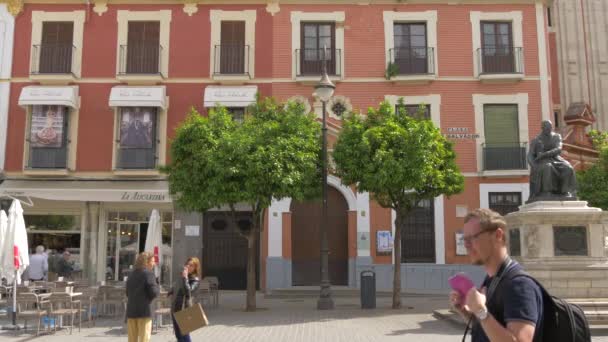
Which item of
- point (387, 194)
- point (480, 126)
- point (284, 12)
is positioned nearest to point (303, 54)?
point (284, 12)

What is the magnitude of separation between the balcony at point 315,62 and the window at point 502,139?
5.54m

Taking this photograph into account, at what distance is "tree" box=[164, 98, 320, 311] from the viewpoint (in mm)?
14375

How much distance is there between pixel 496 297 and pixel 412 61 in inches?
766

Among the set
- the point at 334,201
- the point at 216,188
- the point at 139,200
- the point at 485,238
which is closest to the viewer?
the point at 485,238

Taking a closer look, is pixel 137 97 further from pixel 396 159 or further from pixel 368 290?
pixel 368 290

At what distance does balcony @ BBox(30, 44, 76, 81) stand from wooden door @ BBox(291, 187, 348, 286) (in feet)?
31.1

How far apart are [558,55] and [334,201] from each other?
62.9 feet

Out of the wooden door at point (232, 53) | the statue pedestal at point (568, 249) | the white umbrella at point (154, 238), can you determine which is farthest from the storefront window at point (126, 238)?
the statue pedestal at point (568, 249)

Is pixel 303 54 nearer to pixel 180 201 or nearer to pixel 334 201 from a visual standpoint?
pixel 334 201

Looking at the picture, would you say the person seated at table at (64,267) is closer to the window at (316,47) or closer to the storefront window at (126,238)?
the storefront window at (126,238)

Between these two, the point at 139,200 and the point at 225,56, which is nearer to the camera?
the point at 139,200

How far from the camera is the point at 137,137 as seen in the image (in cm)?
2116

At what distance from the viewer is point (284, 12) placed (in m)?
21.9

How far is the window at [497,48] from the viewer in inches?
844
